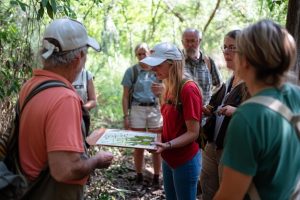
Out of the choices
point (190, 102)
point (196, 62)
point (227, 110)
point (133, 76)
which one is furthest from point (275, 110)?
point (133, 76)

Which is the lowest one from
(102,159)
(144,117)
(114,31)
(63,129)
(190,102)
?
(144,117)

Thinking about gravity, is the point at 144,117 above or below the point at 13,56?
below

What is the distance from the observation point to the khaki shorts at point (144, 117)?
5.20 metres

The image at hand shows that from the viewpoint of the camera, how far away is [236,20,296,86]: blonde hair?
1430mm

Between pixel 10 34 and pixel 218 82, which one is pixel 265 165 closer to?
pixel 10 34

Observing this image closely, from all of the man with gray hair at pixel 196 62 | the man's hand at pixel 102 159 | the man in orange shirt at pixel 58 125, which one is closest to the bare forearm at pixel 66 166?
the man in orange shirt at pixel 58 125

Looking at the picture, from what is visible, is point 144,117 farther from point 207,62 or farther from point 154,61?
point 154,61

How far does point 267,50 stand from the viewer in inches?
56.1

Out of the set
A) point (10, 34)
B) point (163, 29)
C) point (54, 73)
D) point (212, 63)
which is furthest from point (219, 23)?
point (54, 73)

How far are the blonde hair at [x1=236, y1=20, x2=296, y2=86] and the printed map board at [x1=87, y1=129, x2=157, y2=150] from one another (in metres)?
1.31

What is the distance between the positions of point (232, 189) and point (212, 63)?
3.67m

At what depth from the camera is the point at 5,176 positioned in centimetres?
174

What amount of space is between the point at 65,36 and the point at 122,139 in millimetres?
1209

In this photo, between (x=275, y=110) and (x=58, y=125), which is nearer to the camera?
(x=275, y=110)
